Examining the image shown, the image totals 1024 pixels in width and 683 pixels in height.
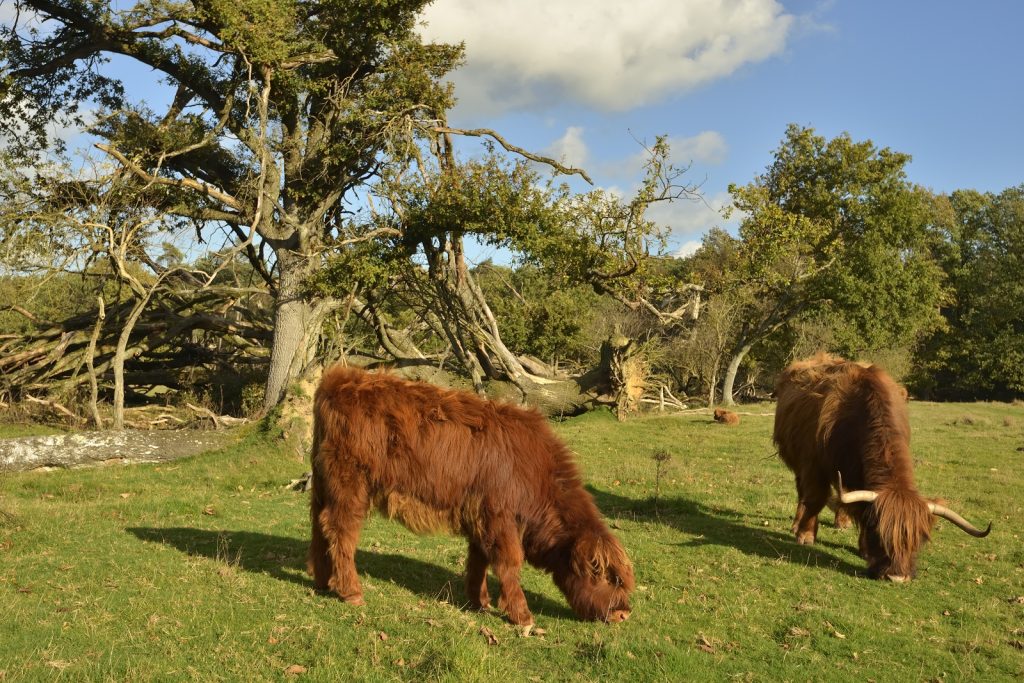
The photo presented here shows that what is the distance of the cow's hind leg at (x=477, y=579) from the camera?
7020 mm

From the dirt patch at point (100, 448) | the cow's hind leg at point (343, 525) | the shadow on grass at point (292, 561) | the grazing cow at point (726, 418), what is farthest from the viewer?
the grazing cow at point (726, 418)

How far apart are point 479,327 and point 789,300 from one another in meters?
18.2

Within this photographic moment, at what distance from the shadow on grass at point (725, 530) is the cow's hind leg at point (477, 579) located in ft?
12.4

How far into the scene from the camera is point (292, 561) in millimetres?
8250

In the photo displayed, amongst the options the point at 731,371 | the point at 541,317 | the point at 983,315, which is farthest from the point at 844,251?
the point at 983,315

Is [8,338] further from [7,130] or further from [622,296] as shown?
[622,296]

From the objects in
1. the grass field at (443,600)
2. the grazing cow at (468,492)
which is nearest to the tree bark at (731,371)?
the grass field at (443,600)

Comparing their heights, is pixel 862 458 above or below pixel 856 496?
above

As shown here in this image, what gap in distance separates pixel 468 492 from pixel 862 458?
5325 millimetres

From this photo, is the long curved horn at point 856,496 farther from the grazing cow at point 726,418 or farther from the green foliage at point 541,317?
the green foliage at point 541,317

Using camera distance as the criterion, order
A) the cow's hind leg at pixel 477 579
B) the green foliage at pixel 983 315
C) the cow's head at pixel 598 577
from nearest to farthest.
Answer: the cow's head at pixel 598 577
the cow's hind leg at pixel 477 579
the green foliage at pixel 983 315

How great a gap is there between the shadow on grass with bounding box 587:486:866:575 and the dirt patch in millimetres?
8238

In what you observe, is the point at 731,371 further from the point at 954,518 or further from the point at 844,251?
the point at 954,518

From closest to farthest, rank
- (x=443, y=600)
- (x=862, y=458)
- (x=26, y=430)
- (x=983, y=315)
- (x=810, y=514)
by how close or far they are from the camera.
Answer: (x=443, y=600) → (x=862, y=458) → (x=810, y=514) → (x=26, y=430) → (x=983, y=315)
